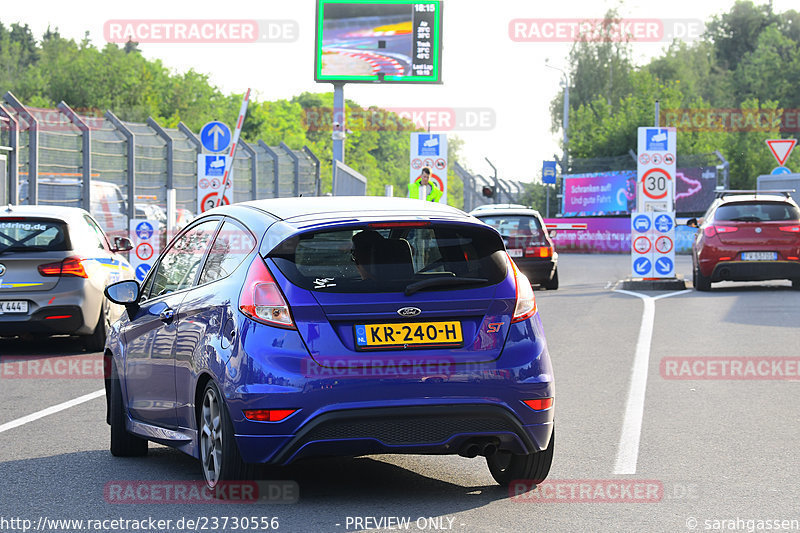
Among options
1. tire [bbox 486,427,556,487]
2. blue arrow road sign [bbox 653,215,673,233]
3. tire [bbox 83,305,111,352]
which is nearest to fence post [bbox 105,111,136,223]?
blue arrow road sign [bbox 653,215,673,233]

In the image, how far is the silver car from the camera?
13.6 metres

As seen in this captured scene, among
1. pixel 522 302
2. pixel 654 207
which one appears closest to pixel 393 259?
pixel 522 302

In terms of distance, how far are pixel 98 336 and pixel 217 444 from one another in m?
7.97

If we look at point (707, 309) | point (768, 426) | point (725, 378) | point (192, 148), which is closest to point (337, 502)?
point (768, 426)

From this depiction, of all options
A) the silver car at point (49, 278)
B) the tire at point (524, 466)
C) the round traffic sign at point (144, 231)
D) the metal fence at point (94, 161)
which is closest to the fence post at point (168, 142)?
the metal fence at point (94, 161)

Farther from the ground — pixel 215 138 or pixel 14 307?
pixel 215 138

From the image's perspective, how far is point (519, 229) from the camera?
2470 centimetres

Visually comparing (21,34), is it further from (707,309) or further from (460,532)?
(460,532)

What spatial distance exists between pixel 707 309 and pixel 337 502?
13.4 meters

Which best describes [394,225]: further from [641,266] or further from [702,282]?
[641,266]

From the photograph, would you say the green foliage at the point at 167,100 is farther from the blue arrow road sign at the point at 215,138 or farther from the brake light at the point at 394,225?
the brake light at the point at 394,225

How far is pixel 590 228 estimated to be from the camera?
5244 centimetres

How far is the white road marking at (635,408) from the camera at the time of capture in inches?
302

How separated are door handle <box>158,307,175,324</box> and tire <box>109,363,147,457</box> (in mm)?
959
